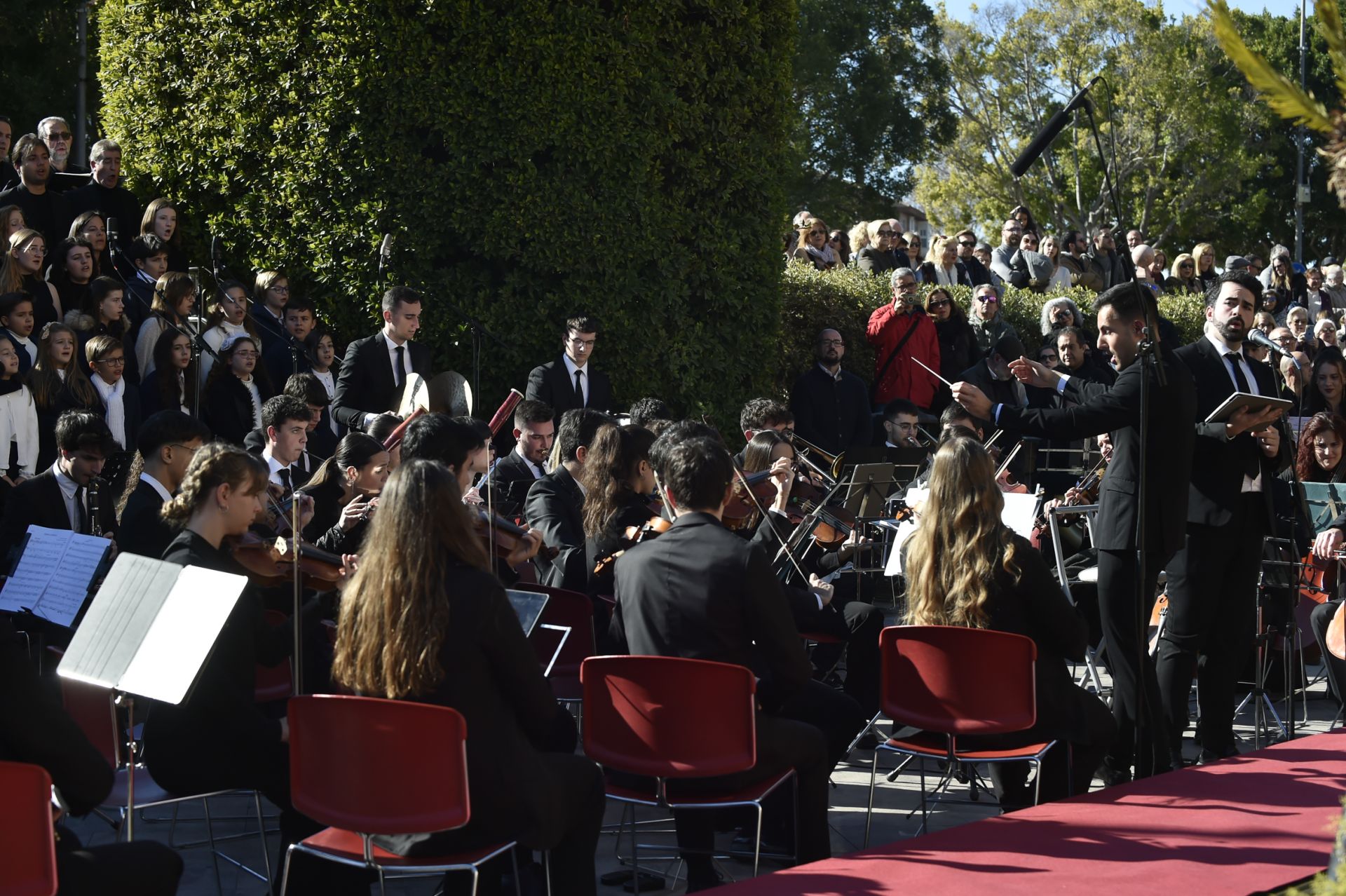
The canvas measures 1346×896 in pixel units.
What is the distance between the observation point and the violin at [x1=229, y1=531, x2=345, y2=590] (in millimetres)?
5668

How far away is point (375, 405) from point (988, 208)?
34.2 meters

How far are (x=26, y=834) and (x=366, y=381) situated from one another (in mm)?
6017

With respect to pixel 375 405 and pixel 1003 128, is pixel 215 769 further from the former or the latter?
pixel 1003 128

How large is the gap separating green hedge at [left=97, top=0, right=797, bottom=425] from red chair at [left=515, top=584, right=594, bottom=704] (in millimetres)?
4402

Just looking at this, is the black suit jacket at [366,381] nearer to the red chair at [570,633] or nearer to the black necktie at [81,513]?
the black necktie at [81,513]

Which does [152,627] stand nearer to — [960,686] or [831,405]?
[960,686]

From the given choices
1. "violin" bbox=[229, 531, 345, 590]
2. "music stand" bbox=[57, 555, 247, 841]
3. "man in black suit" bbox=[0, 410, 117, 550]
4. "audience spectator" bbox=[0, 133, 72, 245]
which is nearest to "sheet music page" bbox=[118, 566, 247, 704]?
"music stand" bbox=[57, 555, 247, 841]

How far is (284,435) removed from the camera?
24.1 ft

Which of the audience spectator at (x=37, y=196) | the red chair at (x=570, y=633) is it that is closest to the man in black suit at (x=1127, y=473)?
the red chair at (x=570, y=633)

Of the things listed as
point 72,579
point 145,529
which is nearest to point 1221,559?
point 145,529

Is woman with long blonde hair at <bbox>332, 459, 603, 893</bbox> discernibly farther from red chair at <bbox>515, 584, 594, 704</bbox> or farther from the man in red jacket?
the man in red jacket

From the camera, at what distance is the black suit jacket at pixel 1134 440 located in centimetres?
603

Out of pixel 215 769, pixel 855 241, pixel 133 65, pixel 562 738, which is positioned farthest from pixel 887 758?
pixel 855 241

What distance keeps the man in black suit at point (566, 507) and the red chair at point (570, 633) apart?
535 millimetres
